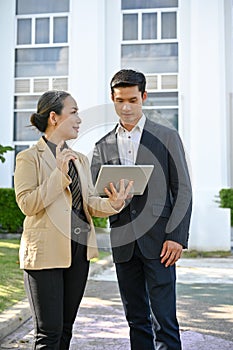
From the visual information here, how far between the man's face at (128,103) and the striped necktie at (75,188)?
0.50 metres

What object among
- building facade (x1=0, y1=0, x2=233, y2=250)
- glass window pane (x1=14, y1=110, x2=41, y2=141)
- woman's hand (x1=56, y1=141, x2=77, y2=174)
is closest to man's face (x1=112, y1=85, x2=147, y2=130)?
woman's hand (x1=56, y1=141, x2=77, y2=174)

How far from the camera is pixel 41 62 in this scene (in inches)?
482

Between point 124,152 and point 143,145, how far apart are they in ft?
0.52

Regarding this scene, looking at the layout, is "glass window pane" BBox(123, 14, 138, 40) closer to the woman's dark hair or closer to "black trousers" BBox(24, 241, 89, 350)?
the woman's dark hair

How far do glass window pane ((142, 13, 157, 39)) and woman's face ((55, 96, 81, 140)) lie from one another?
923cm

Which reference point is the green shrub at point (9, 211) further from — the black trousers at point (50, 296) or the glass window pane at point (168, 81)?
the black trousers at point (50, 296)

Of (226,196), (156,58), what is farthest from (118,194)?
(156,58)

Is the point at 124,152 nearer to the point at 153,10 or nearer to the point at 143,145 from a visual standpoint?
the point at 143,145

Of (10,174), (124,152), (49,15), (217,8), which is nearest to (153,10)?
(217,8)

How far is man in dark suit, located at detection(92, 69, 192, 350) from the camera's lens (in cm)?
325

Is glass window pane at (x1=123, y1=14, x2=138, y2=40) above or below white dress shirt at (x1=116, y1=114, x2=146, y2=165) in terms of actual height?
above

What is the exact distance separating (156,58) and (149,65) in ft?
0.76

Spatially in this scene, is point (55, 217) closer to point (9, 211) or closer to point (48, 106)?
point (48, 106)

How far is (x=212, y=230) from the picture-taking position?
1095 cm
